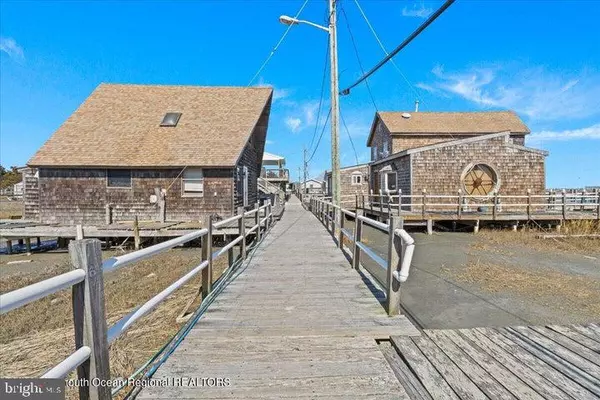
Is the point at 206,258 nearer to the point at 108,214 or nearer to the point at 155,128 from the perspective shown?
the point at 108,214

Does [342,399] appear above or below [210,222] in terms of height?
below

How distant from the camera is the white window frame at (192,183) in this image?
1591 cm

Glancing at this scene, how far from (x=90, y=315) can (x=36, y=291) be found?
18.3 inches

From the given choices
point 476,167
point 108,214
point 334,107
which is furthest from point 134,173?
point 476,167

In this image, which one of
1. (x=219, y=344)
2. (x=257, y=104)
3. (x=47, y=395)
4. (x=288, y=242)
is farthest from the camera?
(x=257, y=104)

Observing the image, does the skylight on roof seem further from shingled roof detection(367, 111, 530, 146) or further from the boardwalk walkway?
shingled roof detection(367, 111, 530, 146)

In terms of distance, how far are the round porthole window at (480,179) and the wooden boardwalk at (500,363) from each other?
53.9 feet

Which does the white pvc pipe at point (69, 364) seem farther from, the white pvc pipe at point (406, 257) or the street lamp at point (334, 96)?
the street lamp at point (334, 96)

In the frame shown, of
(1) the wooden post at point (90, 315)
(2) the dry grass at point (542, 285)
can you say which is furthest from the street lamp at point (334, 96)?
(1) the wooden post at point (90, 315)

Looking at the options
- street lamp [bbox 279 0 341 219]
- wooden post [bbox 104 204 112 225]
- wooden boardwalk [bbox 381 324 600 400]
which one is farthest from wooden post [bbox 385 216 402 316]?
wooden post [bbox 104 204 112 225]

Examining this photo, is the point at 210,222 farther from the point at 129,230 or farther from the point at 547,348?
the point at 129,230

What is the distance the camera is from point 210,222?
4766 mm

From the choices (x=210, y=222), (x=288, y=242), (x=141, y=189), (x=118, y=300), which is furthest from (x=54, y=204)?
(x=210, y=222)

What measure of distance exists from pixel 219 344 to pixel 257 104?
18025mm
